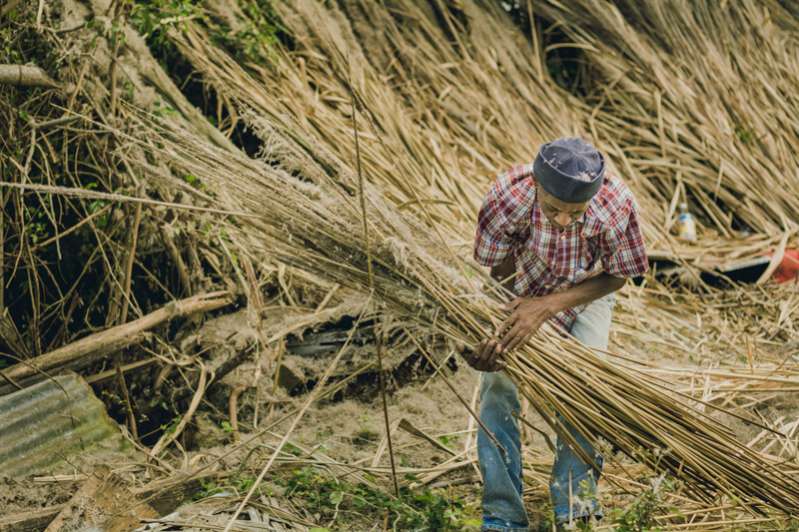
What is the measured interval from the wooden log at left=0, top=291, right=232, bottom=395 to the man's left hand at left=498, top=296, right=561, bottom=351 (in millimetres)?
1607

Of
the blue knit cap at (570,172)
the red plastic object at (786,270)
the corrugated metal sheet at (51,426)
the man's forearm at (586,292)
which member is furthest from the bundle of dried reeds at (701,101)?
the corrugated metal sheet at (51,426)

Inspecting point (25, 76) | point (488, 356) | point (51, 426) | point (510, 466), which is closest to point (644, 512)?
point (510, 466)

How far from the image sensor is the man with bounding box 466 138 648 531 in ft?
8.43

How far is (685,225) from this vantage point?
5.28 metres

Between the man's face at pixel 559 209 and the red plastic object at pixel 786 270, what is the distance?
8.88 feet

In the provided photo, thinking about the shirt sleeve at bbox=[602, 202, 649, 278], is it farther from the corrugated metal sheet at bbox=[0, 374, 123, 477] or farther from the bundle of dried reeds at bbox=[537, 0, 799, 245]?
the bundle of dried reeds at bbox=[537, 0, 799, 245]

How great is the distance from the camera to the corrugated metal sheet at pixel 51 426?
308 cm

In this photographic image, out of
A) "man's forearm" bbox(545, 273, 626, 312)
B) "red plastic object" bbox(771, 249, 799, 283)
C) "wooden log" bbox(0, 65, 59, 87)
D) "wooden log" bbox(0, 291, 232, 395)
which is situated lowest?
"red plastic object" bbox(771, 249, 799, 283)

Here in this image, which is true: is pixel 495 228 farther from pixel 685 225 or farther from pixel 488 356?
pixel 685 225

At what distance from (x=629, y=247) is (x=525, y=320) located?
1.34 ft

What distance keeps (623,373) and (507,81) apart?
11.0 ft

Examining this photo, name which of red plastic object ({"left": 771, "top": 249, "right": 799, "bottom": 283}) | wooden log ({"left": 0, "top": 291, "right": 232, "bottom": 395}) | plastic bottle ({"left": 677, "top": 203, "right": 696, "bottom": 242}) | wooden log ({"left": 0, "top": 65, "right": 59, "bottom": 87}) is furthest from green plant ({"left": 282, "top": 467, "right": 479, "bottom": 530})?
plastic bottle ({"left": 677, "top": 203, "right": 696, "bottom": 242})

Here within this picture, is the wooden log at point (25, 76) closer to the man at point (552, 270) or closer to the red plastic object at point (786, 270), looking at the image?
the man at point (552, 270)

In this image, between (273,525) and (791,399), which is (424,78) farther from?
(273,525)
